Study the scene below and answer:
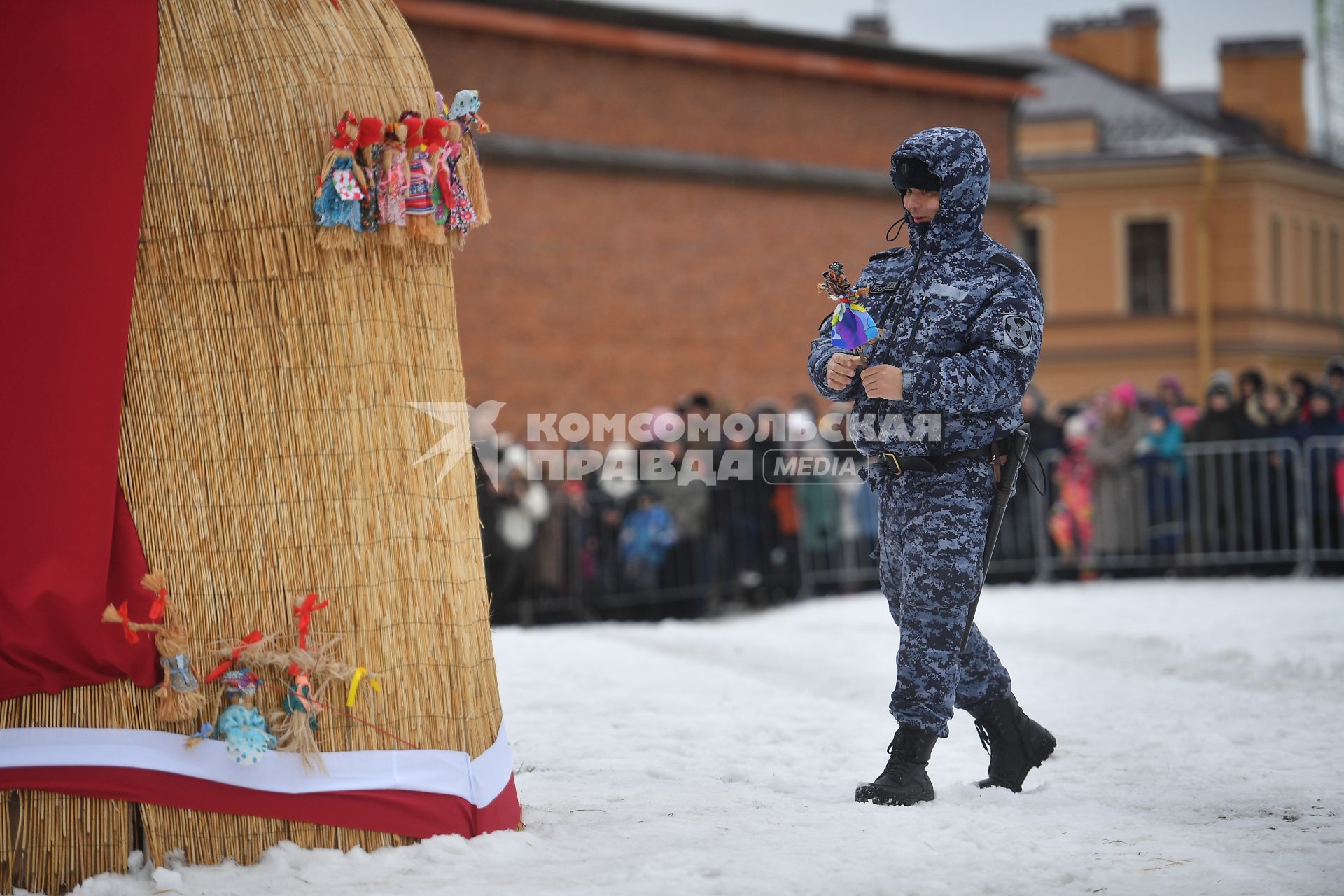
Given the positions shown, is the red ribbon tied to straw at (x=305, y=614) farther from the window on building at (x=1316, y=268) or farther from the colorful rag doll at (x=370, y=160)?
the window on building at (x=1316, y=268)

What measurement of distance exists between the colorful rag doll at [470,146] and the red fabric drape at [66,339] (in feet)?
3.10

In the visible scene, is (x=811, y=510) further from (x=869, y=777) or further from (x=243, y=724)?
(x=243, y=724)

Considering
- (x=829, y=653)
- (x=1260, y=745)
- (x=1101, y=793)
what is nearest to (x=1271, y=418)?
(x=829, y=653)

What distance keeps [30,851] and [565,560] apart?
9376 millimetres

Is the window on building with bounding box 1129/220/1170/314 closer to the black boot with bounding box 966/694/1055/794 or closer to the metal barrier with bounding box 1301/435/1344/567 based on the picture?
the metal barrier with bounding box 1301/435/1344/567

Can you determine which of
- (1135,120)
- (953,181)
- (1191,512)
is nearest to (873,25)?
(1135,120)

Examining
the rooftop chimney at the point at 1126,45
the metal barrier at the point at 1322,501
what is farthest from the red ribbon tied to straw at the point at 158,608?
the rooftop chimney at the point at 1126,45

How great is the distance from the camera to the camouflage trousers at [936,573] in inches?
202

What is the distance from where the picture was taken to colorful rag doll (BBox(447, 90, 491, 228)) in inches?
191

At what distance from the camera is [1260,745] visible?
21.3 feet

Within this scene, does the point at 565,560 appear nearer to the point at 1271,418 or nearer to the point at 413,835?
the point at 1271,418

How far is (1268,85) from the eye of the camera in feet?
144

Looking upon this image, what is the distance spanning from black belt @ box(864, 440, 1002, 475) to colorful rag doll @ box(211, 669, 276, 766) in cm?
217

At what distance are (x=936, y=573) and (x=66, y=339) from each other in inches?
110
